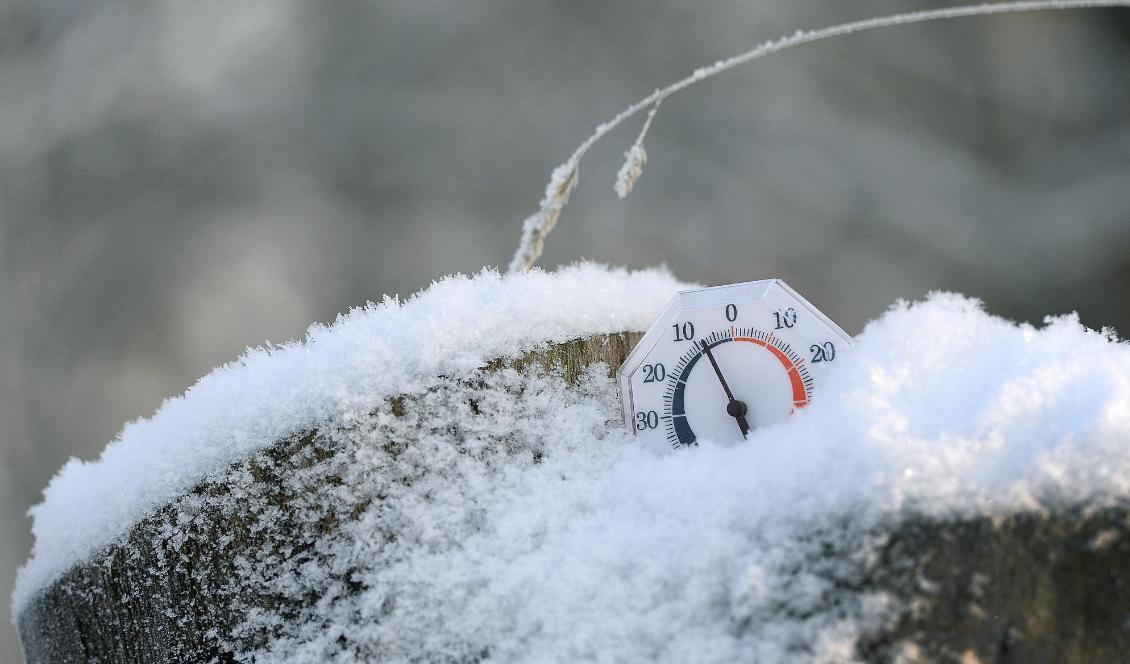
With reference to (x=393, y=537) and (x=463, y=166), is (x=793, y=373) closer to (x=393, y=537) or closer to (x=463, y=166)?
(x=393, y=537)

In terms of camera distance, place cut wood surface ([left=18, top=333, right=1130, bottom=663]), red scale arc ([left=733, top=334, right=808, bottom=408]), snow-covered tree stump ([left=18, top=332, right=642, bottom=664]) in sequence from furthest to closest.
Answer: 1. red scale arc ([left=733, top=334, right=808, bottom=408])
2. snow-covered tree stump ([left=18, top=332, right=642, bottom=664])
3. cut wood surface ([left=18, top=333, right=1130, bottom=663])

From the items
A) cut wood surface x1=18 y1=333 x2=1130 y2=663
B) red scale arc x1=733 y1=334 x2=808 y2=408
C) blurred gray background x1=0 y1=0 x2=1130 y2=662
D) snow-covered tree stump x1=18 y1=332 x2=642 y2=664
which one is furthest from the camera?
blurred gray background x1=0 y1=0 x2=1130 y2=662

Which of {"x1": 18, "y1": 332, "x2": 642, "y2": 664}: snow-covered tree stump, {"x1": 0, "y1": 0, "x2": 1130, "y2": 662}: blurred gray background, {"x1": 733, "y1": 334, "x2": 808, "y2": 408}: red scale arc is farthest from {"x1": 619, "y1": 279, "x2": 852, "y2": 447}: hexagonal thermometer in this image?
{"x1": 0, "y1": 0, "x2": 1130, "y2": 662}: blurred gray background

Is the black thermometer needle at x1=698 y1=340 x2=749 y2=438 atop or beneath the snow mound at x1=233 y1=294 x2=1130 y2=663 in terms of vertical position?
atop

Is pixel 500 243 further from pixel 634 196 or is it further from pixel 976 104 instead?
pixel 976 104

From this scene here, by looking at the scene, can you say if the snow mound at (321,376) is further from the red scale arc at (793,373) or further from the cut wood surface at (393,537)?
the red scale arc at (793,373)

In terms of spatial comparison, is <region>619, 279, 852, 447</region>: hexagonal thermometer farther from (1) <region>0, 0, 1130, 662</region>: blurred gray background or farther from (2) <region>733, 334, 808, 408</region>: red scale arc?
(1) <region>0, 0, 1130, 662</region>: blurred gray background

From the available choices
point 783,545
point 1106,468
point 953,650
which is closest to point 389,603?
point 783,545
